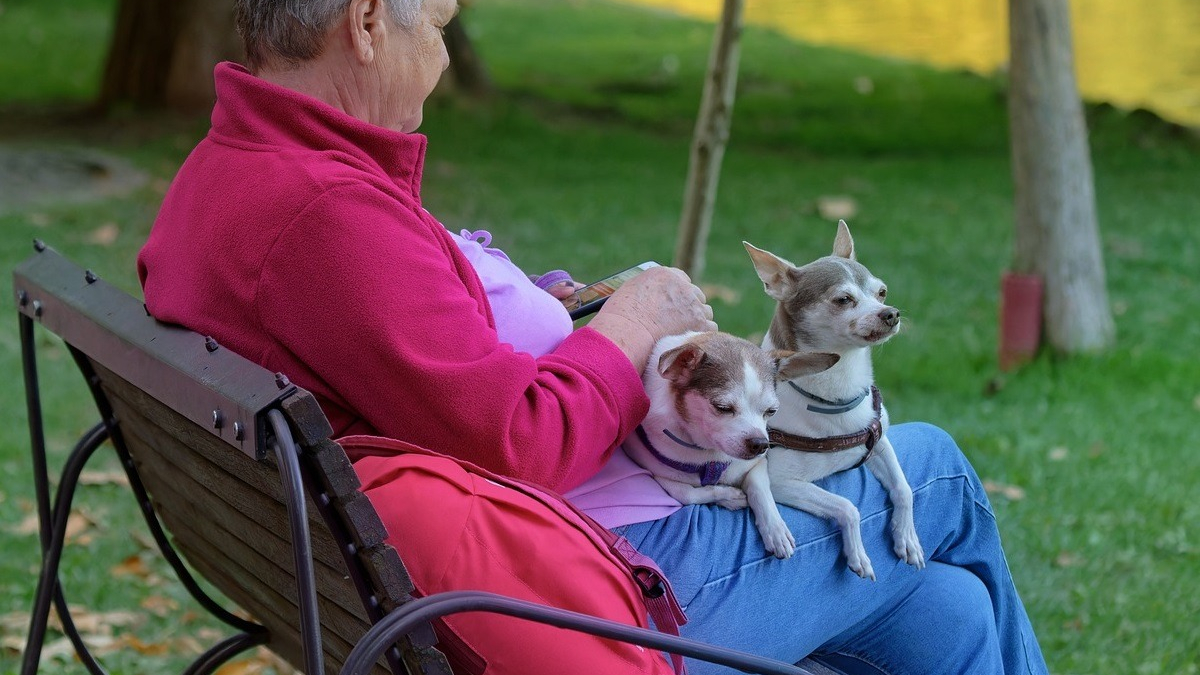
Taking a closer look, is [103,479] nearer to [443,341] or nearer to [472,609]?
[443,341]

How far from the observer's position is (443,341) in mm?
1756

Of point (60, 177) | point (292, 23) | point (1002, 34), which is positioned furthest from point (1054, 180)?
point (1002, 34)

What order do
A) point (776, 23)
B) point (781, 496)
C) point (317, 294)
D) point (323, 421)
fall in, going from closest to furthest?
1. point (323, 421)
2. point (317, 294)
3. point (781, 496)
4. point (776, 23)

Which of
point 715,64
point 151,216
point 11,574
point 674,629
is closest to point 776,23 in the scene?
point 151,216

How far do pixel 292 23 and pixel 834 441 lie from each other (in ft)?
3.61

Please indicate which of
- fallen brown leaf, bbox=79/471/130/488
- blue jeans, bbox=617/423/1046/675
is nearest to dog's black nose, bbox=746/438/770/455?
blue jeans, bbox=617/423/1046/675

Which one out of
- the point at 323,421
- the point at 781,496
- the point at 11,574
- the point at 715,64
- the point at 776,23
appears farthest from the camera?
the point at 776,23

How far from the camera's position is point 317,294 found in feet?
5.69

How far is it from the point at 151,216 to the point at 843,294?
21.6ft

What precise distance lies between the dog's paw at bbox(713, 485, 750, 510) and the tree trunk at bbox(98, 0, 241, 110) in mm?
8470

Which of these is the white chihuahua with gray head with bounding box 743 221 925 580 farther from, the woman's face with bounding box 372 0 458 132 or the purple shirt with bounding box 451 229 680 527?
the woman's face with bounding box 372 0 458 132

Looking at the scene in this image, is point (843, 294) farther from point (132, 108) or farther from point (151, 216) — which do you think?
point (132, 108)

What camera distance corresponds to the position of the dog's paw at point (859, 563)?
81.4 inches

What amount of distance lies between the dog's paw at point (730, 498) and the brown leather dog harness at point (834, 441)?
0.36ft
